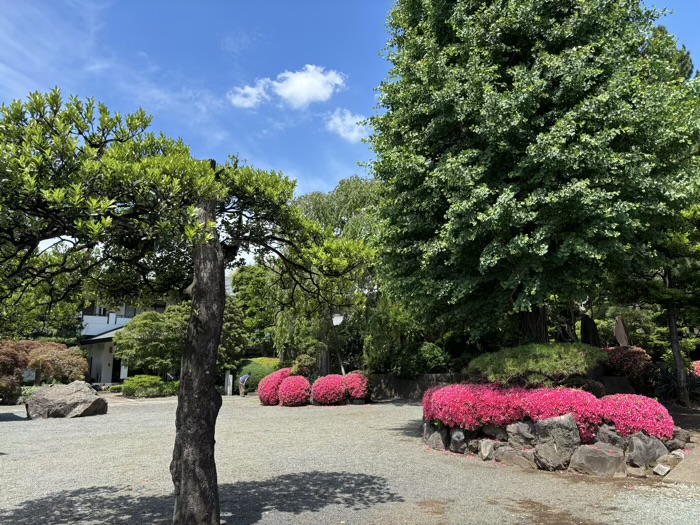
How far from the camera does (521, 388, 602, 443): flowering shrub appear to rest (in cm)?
805

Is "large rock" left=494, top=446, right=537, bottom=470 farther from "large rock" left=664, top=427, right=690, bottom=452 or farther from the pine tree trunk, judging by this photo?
the pine tree trunk

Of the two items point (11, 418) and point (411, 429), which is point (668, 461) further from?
point (11, 418)

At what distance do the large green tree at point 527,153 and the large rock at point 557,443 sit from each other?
2.01 meters

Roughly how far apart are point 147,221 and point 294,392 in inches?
580

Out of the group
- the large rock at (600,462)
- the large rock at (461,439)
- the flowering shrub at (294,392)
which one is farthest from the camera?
the flowering shrub at (294,392)

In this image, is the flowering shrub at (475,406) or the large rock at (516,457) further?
the flowering shrub at (475,406)

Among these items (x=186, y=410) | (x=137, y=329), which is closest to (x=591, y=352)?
(x=186, y=410)

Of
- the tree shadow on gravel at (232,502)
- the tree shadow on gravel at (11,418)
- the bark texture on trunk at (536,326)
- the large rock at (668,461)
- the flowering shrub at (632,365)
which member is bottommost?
the large rock at (668,461)

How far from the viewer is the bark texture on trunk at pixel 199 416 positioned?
472 cm

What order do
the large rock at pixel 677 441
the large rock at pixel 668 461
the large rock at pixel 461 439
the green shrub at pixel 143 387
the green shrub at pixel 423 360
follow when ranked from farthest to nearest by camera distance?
the green shrub at pixel 143 387, the green shrub at pixel 423 360, the large rock at pixel 461 439, the large rock at pixel 677 441, the large rock at pixel 668 461

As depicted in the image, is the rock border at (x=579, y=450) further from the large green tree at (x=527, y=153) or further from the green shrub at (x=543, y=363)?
the large green tree at (x=527, y=153)

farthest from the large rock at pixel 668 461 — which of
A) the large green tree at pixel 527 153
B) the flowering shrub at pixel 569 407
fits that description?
the large green tree at pixel 527 153

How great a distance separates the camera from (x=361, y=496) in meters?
6.23

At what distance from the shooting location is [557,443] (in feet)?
25.9
